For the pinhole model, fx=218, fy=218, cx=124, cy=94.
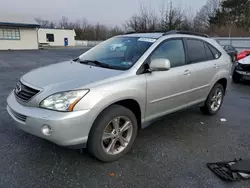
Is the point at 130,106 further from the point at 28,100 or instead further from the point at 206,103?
the point at 206,103

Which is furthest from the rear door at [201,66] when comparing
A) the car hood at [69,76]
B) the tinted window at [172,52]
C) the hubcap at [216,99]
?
the car hood at [69,76]

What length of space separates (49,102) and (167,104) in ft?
6.23

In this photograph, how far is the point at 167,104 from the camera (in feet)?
11.8

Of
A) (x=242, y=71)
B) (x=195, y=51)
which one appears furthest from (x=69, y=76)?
(x=242, y=71)

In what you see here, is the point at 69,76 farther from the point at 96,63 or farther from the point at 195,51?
the point at 195,51

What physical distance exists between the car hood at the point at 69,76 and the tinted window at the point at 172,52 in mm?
841

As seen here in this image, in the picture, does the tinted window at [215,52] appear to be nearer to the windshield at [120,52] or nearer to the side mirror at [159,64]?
the windshield at [120,52]

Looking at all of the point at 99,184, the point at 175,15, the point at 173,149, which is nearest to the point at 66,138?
the point at 99,184

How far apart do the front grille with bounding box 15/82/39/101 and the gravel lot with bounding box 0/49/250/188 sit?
0.85m

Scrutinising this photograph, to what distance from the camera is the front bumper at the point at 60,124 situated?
2.43 meters

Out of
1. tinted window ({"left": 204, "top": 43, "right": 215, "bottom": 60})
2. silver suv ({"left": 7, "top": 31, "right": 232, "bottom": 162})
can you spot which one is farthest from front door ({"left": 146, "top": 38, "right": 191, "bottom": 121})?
tinted window ({"left": 204, "top": 43, "right": 215, "bottom": 60})

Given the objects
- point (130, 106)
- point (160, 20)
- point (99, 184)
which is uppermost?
point (160, 20)

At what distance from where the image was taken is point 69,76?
292 cm

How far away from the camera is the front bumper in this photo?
7.97 feet
